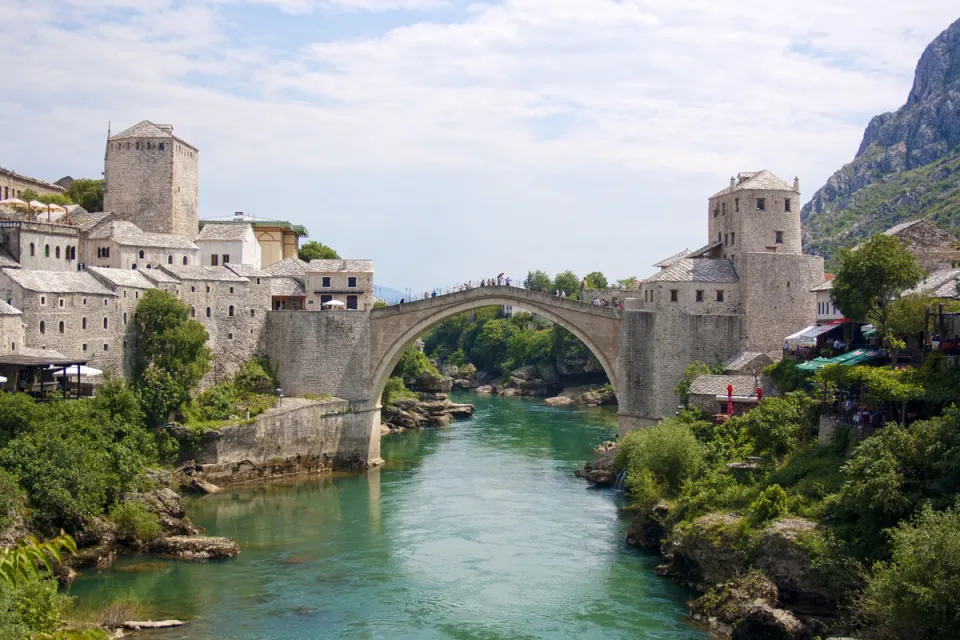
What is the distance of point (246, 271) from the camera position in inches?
2008

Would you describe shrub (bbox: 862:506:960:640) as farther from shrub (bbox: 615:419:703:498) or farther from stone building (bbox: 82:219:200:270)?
stone building (bbox: 82:219:200:270)

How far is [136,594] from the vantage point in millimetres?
28578

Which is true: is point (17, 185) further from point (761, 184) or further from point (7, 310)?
point (761, 184)

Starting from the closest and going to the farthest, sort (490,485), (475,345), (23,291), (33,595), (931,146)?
1. (33,595)
2. (23,291)
3. (490,485)
4. (931,146)
5. (475,345)

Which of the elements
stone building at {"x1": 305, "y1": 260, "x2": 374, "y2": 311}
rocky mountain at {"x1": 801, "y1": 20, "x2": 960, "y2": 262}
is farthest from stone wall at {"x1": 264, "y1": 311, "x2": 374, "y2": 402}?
rocky mountain at {"x1": 801, "y1": 20, "x2": 960, "y2": 262}

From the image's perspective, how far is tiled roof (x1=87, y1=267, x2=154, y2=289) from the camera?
42469mm

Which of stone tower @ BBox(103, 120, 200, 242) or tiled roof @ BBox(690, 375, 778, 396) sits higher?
stone tower @ BBox(103, 120, 200, 242)

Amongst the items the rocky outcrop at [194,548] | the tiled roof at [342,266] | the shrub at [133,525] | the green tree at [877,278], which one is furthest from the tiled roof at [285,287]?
the green tree at [877,278]

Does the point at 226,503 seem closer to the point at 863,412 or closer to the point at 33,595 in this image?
the point at 33,595

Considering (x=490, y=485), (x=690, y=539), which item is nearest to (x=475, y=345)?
(x=490, y=485)

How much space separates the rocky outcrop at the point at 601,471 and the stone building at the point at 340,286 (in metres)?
13.2

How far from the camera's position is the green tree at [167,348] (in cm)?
4209

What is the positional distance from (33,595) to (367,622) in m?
8.09

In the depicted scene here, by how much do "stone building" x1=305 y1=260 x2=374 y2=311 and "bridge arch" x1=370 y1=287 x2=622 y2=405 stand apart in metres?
2.70
